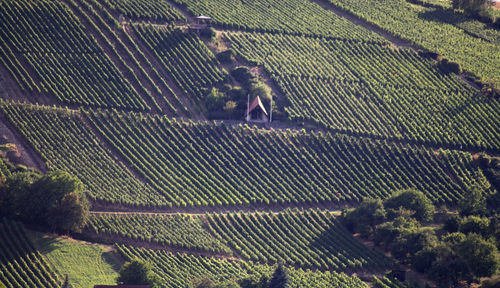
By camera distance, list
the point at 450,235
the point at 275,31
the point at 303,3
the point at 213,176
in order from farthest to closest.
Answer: the point at 303,3 → the point at 275,31 → the point at 213,176 → the point at 450,235

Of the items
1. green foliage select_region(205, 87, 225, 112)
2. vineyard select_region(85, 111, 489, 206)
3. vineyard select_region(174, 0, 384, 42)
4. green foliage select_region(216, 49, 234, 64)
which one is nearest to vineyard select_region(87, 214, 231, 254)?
vineyard select_region(85, 111, 489, 206)

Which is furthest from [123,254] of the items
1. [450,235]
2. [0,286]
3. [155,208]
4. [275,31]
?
[275,31]

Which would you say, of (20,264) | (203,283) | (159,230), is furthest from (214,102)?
(20,264)

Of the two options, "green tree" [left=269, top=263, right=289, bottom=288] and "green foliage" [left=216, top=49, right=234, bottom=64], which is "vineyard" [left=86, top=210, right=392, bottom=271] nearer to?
"green tree" [left=269, top=263, right=289, bottom=288]

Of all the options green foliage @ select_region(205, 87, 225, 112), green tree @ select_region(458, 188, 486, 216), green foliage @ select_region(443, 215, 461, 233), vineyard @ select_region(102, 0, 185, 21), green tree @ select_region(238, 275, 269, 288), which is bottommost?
green tree @ select_region(238, 275, 269, 288)

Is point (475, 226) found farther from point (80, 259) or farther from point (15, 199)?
point (15, 199)

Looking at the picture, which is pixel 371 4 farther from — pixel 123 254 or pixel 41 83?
pixel 123 254

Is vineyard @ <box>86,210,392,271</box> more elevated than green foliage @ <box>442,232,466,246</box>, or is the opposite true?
green foliage @ <box>442,232,466,246</box>

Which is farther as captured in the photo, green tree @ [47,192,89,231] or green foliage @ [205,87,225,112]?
green foliage @ [205,87,225,112]
